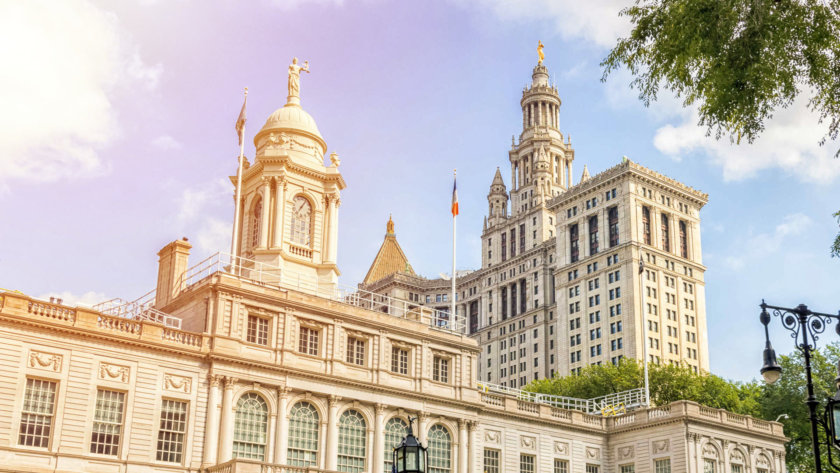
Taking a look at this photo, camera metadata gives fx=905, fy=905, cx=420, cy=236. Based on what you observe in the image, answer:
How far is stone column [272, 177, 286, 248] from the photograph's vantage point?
55844 millimetres

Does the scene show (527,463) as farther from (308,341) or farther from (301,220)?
(301,220)

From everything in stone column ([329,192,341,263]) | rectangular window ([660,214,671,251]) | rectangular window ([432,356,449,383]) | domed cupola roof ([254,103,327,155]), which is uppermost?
rectangular window ([660,214,671,251])

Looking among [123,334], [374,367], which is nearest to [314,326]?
[374,367]

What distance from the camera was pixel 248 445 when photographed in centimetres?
4616

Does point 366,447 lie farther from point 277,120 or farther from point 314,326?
point 277,120

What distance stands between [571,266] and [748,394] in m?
62.7

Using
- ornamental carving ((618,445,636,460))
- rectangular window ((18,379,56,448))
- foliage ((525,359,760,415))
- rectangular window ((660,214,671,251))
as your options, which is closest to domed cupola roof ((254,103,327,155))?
rectangular window ((18,379,56,448))

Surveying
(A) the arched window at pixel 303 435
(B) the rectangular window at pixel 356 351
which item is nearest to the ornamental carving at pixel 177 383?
(A) the arched window at pixel 303 435

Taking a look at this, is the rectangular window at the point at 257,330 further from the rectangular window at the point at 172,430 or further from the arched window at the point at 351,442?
the arched window at the point at 351,442

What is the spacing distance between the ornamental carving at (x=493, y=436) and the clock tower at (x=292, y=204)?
13363mm

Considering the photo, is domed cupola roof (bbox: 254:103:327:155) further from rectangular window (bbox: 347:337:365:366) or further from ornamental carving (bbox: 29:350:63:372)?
ornamental carving (bbox: 29:350:63:372)

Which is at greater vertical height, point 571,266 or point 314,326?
point 571,266

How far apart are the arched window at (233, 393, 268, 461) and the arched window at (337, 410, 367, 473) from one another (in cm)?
464

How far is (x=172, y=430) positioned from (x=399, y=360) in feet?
48.1
